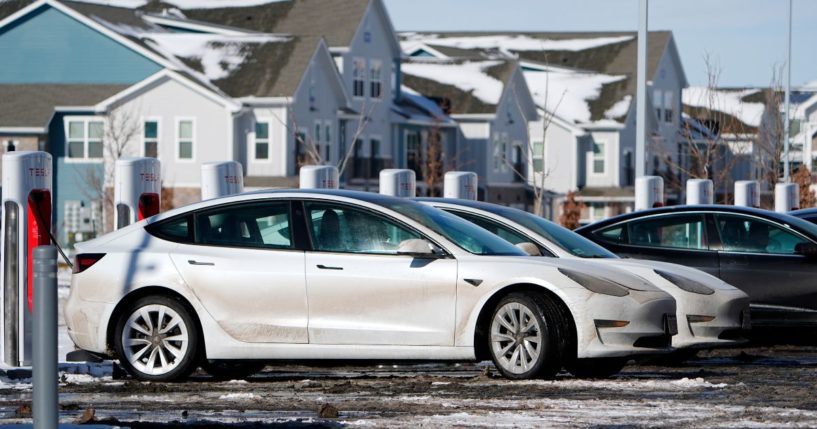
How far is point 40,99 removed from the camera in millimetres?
54875

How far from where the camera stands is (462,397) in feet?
33.3

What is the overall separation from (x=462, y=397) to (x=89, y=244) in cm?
363

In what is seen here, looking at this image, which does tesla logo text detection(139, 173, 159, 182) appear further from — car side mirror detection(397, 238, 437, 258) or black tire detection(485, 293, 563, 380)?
black tire detection(485, 293, 563, 380)

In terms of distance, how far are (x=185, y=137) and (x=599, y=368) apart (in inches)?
1724

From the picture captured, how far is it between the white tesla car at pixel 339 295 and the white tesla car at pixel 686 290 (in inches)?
46.3

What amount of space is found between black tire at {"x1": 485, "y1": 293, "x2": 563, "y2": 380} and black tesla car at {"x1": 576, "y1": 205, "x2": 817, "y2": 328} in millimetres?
4401

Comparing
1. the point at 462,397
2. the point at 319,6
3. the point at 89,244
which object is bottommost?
the point at 462,397

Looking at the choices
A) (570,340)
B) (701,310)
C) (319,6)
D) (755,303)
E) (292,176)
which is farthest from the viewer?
(319,6)

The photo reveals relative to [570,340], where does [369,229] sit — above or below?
above

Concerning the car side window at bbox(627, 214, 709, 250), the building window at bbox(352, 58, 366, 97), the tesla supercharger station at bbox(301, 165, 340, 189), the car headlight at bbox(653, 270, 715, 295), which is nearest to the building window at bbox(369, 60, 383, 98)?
the building window at bbox(352, 58, 366, 97)

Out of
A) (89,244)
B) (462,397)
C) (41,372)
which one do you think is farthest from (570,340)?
(41,372)

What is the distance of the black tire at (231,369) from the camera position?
12257 mm

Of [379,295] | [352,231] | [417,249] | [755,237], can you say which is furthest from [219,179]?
[755,237]

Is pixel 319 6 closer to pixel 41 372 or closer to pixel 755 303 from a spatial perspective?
pixel 755 303
